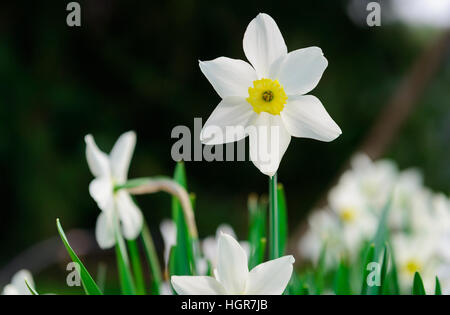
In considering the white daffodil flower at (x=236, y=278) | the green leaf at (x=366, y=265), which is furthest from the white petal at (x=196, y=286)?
the green leaf at (x=366, y=265)

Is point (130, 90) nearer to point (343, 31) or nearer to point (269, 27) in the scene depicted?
point (343, 31)

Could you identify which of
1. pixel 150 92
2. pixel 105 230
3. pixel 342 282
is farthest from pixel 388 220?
pixel 150 92

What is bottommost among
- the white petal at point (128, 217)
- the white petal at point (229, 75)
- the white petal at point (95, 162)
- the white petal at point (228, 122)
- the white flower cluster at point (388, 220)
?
the white flower cluster at point (388, 220)

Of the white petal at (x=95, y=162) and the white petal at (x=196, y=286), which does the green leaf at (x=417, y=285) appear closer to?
the white petal at (x=196, y=286)

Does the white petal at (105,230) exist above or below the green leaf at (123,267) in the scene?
above

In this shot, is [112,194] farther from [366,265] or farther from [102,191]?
[366,265]

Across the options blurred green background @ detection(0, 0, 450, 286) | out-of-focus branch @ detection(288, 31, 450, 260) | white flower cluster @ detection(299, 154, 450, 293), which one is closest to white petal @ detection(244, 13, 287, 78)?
white flower cluster @ detection(299, 154, 450, 293)

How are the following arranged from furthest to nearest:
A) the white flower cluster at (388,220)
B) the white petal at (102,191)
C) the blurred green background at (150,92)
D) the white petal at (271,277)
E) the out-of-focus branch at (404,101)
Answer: the blurred green background at (150,92) → the out-of-focus branch at (404,101) → the white flower cluster at (388,220) → the white petal at (102,191) → the white petal at (271,277)
